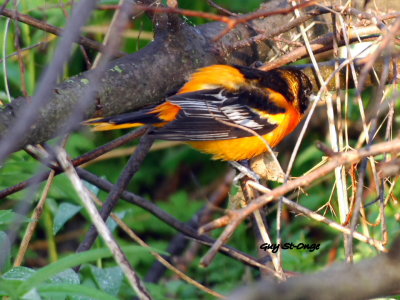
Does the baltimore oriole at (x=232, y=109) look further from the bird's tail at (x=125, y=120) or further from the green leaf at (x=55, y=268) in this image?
the green leaf at (x=55, y=268)

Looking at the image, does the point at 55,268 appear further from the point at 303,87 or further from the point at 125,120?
the point at 303,87

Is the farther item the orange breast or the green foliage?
the orange breast

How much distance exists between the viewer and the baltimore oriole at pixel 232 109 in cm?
371

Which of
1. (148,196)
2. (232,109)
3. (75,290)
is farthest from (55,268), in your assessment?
(148,196)

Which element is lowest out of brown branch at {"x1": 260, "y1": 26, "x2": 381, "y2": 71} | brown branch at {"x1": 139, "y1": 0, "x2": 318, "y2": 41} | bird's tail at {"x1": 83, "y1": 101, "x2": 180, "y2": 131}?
bird's tail at {"x1": 83, "y1": 101, "x2": 180, "y2": 131}

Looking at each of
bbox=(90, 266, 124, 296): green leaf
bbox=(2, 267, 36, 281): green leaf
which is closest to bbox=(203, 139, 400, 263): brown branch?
bbox=(2, 267, 36, 281): green leaf

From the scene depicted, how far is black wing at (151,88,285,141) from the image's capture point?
3752 mm

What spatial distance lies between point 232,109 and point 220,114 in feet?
0.25

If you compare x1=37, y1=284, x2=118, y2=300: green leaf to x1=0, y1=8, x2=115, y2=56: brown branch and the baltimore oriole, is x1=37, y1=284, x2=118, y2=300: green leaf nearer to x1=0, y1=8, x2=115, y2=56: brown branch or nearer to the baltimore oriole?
x1=0, y1=8, x2=115, y2=56: brown branch

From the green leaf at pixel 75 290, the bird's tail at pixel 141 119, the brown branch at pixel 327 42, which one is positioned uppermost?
the brown branch at pixel 327 42

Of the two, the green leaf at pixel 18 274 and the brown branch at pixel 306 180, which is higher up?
the brown branch at pixel 306 180

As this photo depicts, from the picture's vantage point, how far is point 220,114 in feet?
12.9

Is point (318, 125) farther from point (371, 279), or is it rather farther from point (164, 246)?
point (371, 279)

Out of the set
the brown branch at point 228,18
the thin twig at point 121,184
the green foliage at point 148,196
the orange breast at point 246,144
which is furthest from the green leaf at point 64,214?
the brown branch at point 228,18
